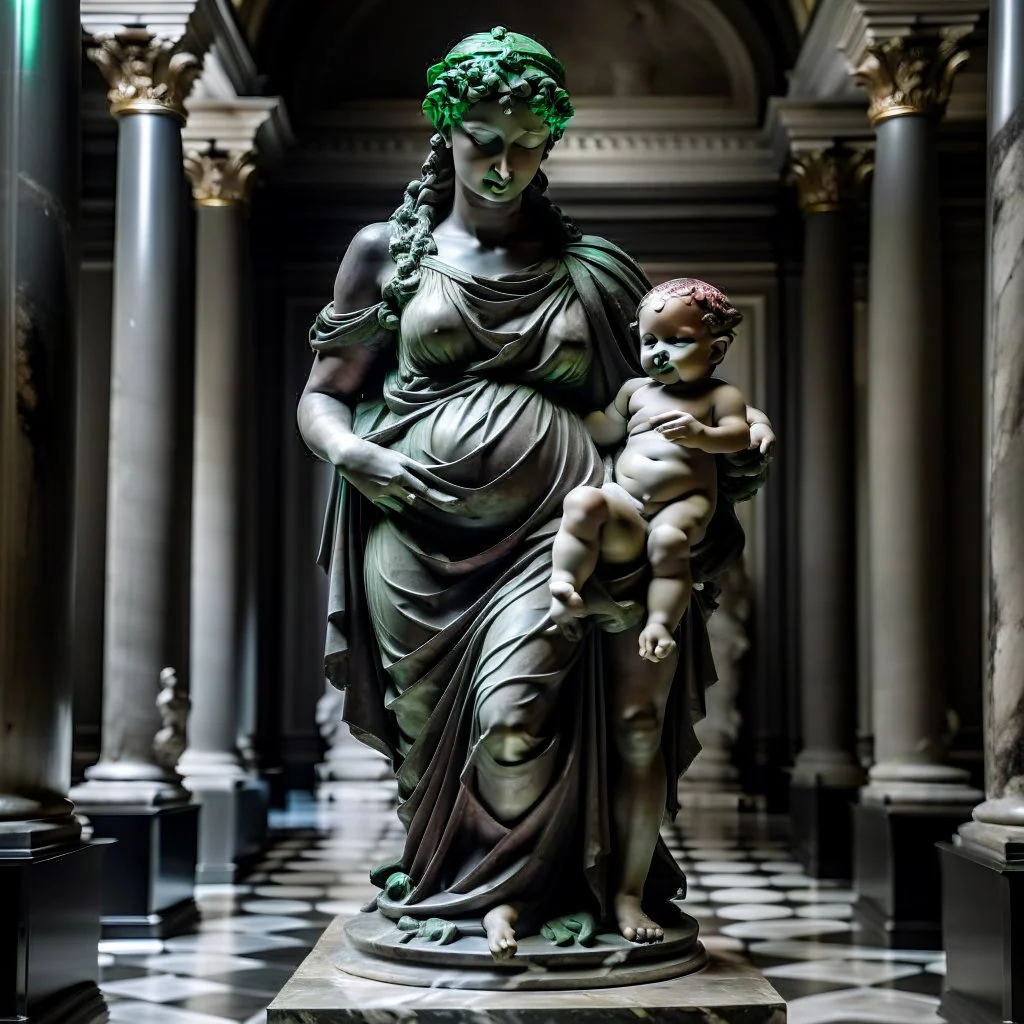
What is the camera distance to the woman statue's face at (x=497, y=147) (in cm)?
359

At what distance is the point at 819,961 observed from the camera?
651 centimetres

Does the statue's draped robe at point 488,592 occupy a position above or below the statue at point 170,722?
above

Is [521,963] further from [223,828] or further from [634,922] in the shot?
[223,828]

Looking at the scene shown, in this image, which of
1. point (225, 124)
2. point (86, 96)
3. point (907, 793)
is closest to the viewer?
point (907, 793)

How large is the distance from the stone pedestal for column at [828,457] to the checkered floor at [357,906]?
1.14 m

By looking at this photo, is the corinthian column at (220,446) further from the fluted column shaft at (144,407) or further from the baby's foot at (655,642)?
the baby's foot at (655,642)

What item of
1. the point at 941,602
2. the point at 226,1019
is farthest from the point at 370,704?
the point at 941,602

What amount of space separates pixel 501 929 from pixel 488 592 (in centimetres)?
79

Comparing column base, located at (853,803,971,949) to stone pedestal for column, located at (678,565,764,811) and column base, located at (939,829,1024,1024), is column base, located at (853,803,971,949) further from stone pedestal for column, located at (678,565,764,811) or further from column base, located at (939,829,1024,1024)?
stone pedestal for column, located at (678,565,764,811)

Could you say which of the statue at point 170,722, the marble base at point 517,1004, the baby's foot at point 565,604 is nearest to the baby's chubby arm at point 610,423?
the baby's foot at point 565,604

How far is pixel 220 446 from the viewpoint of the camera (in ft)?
33.3

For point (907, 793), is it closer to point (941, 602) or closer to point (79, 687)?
point (941, 602)

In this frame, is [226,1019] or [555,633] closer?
[555,633]

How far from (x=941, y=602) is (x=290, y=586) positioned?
668 cm
